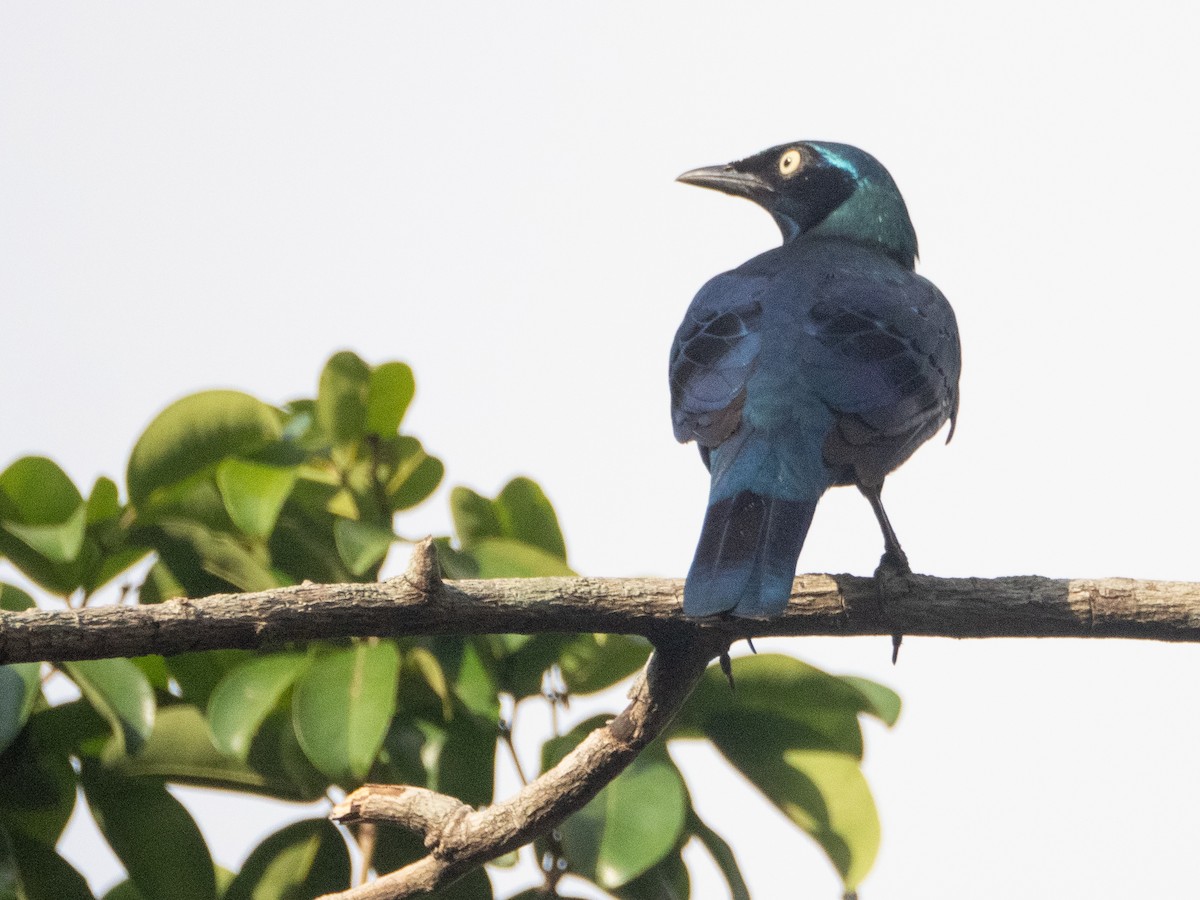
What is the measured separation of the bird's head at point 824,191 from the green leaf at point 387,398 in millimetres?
1881

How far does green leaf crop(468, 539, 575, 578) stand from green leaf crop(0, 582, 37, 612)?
1.10 metres

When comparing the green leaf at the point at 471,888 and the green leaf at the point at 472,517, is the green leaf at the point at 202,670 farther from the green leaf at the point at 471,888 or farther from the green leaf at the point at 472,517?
the green leaf at the point at 471,888

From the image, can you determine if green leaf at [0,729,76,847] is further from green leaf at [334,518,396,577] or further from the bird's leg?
the bird's leg

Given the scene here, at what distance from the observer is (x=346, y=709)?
3230 millimetres

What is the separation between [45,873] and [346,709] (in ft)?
2.84

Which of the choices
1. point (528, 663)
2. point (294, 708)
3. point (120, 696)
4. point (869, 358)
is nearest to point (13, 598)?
point (120, 696)

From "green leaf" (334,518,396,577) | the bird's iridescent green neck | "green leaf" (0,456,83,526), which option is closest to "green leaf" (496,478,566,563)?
"green leaf" (334,518,396,577)

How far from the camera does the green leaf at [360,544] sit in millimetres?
3369

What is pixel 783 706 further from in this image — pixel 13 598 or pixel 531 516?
pixel 13 598

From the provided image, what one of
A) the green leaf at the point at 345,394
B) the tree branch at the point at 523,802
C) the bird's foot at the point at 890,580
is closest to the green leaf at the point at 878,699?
→ the bird's foot at the point at 890,580

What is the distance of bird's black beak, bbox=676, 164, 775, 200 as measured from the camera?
5.39m

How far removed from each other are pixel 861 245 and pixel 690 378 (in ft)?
4.97

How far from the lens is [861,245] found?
4.92m

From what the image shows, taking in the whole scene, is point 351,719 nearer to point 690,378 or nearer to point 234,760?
point 234,760
